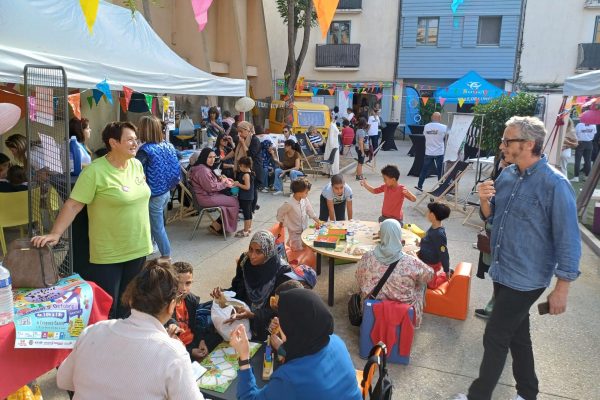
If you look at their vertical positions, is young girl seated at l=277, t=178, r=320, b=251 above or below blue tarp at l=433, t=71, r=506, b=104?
below

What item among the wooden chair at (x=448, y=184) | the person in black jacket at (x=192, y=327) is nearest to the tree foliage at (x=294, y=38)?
the wooden chair at (x=448, y=184)

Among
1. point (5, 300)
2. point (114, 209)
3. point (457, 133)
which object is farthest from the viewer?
point (457, 133)

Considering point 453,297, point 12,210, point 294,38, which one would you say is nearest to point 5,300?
point 453,297

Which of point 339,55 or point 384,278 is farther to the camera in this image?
point 339,55

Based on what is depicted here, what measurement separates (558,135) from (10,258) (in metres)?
9.73

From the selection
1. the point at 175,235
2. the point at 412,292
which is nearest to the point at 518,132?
the point at 412,292

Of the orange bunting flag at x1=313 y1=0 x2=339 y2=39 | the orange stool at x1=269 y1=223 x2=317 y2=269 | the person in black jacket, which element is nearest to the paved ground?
the orange stool at x1=269 y1=223 x2=317 y2=269

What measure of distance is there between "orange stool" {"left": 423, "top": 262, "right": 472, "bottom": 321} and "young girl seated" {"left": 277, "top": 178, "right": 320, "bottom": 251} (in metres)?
1.61

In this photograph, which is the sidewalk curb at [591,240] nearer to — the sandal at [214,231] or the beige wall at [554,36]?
the sandal at [214,231]

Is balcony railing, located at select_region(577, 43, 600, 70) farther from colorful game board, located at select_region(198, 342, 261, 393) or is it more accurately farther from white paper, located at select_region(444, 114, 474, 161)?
colorful game board, located at select_region(198, 342, 261, 393)

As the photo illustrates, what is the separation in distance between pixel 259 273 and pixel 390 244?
106 cm

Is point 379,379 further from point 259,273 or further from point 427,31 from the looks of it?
point 427,31

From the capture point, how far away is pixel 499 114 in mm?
9336

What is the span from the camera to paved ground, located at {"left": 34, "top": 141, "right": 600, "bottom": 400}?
343 centimetres
